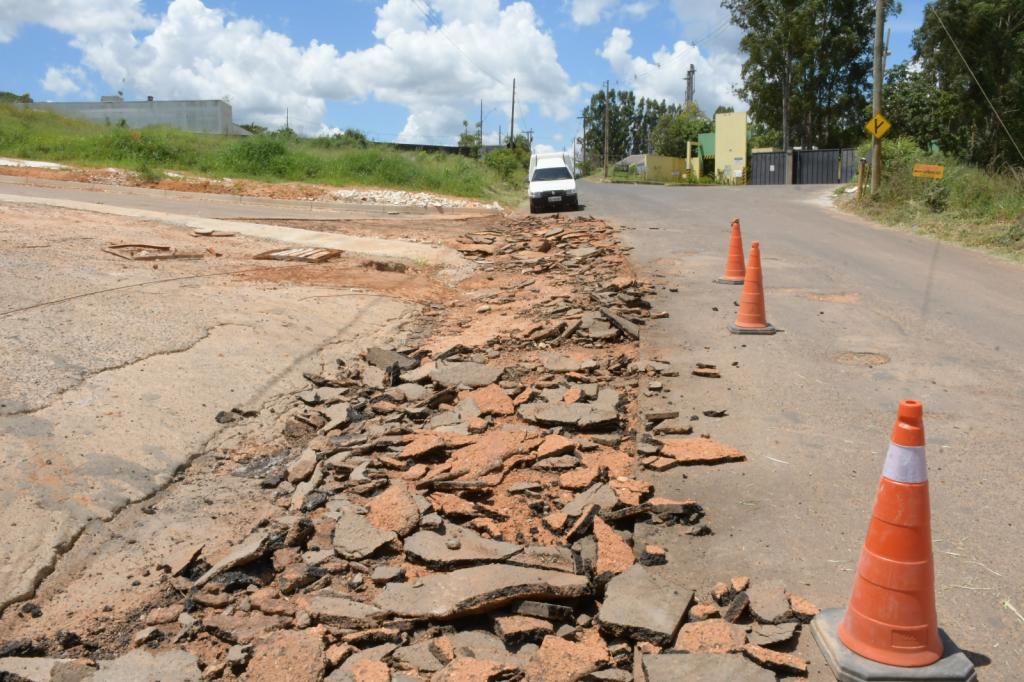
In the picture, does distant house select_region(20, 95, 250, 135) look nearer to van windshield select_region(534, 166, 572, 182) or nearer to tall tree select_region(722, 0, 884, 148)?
van windshield select_region(534, 166, 572, 182)

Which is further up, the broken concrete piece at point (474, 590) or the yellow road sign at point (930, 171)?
the yellow road sign at point (930, 171)

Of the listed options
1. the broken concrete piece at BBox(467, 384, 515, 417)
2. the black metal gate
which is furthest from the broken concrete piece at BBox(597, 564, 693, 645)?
the black metal gate

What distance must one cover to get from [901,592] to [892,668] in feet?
0.85

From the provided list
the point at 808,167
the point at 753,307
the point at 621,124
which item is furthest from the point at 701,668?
the point at 621,124

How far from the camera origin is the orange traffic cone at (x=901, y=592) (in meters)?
2.81

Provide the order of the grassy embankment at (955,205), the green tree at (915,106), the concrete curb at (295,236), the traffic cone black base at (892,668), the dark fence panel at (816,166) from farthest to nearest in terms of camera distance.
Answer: the dark fence panel at (816,166) < the green tree at (915,106) < the grassy embankment at (955,205) < the concrete curb at (295,236) < the traffic cone black base at (892,668)

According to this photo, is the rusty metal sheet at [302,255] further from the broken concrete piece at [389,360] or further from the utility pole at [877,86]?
the utility pole at [877,86]

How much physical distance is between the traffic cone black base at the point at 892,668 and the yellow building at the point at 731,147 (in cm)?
6129

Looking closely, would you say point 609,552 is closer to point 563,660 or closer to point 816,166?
point 563,660

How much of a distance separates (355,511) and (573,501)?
1.19m

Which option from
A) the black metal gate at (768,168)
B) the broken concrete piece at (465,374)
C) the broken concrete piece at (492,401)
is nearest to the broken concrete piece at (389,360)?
the broken concrete piece at (465,374)

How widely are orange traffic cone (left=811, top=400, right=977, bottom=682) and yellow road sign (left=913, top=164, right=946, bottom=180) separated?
20.9m

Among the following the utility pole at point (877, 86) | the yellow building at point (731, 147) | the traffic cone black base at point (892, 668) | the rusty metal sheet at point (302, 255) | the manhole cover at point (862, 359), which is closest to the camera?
the traffic cone black base at point (892, 668)

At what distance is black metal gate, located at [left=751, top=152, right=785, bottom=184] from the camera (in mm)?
58688
